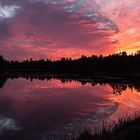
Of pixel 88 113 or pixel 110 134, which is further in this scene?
pixel 88 113

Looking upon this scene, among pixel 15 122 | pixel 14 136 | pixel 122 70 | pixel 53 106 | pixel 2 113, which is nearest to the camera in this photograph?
pixel 14 136

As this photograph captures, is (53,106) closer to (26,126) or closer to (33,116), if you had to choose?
(33,116)

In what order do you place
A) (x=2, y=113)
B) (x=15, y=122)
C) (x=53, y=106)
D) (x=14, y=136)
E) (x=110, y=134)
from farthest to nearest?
(x=53, y=106), (x=2, y=113), (x=15, y=122), (x=14, y=136), (x=110, y=134)

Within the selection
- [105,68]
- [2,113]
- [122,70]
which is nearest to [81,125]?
[2,113]

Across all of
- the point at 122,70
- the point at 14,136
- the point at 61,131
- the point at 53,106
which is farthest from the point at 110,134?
the point at 122,70

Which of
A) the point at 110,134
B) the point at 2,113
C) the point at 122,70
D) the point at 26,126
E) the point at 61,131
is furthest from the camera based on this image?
the point at 122,70

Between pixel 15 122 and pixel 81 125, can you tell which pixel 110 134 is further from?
pixel 15 122

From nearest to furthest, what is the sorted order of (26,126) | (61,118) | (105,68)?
(26,126) → (61,118) → (105,68)

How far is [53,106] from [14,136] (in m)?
13.2

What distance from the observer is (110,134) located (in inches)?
578

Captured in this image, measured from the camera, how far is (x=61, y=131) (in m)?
18.6

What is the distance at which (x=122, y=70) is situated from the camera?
5212 inches

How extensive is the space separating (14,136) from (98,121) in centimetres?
719

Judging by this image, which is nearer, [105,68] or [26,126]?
[26,126]
